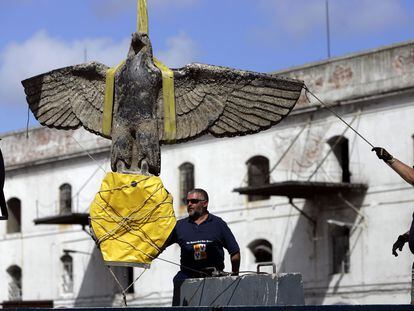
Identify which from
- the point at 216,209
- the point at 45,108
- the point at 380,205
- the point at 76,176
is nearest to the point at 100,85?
the point at 45,108

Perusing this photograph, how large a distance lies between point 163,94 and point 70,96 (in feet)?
3.66

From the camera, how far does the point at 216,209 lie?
37875 millimetres

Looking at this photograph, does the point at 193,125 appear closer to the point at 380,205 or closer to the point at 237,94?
the point at 237,94

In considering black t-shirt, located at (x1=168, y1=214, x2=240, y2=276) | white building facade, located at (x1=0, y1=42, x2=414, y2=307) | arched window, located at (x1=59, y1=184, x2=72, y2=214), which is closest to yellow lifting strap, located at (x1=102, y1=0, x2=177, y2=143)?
black t-shirt, located at (x1=168, y1=214, x2=240, y2=276)

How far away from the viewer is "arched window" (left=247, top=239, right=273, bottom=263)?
119 feet

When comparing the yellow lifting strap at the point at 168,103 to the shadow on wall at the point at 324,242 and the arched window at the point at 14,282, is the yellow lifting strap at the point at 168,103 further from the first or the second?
the arched window at the point at 14,282

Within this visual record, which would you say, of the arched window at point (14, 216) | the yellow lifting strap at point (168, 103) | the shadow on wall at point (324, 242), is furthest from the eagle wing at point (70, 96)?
the arched window at point (14, 216)

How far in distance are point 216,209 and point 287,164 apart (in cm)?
349

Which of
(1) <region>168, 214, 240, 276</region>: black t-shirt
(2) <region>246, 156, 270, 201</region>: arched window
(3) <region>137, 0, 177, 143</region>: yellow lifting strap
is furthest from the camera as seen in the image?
(2) <region>246, 156, 270, 201</region>: arched window

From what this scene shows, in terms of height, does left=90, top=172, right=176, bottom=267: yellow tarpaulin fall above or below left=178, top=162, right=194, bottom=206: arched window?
below

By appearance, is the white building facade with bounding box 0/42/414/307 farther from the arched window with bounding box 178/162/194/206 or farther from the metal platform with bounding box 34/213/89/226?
the metal platform with bounding box 34/213/89/226

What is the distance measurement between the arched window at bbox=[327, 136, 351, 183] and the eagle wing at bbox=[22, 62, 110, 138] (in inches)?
898

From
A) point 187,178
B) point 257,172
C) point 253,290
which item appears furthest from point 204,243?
point 187,178

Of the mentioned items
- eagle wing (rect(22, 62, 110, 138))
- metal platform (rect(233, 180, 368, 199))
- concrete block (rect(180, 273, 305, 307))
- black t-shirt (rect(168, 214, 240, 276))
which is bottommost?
concrete block (rect(180, 273, 305, 307))
